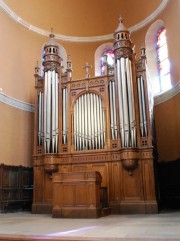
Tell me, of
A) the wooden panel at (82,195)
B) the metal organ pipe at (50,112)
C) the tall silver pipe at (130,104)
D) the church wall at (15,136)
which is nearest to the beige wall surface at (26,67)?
the church wall at (15,136)

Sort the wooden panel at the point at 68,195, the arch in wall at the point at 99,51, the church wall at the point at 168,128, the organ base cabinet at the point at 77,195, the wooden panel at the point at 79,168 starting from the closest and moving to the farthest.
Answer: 1. the organ base cabinet at the point at 77,195
2. the wooden panel at the point at 68,195
3. the wooden panel at the point at 79,168
4. the church wall at the point at 168,128
5. the arch in wall at the point at 99,51

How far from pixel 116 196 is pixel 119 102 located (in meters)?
3.22

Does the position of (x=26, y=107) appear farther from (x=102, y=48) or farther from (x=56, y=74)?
(x=102, y=48)

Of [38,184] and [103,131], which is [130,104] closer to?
[103,131]

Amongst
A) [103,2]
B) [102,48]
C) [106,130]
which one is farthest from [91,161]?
[103,2]

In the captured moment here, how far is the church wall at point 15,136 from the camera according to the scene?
11.5m

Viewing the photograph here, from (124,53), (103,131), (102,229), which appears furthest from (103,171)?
(102,229)

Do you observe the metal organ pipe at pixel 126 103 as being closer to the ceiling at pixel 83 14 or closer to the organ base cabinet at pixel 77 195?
the organ base cabinet at pixel 77 195

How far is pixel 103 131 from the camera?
1102 cm

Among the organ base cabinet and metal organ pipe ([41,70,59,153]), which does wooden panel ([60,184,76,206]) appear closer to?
the organ base cabinet

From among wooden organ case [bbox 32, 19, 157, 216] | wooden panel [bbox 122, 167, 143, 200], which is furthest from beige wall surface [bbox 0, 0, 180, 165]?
wooden panel [bbox 122, 167, 143, 200]

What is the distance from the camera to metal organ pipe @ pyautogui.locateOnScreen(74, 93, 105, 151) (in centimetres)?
1104

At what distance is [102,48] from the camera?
15328mm

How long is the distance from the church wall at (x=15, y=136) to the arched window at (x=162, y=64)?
5.65 metres
